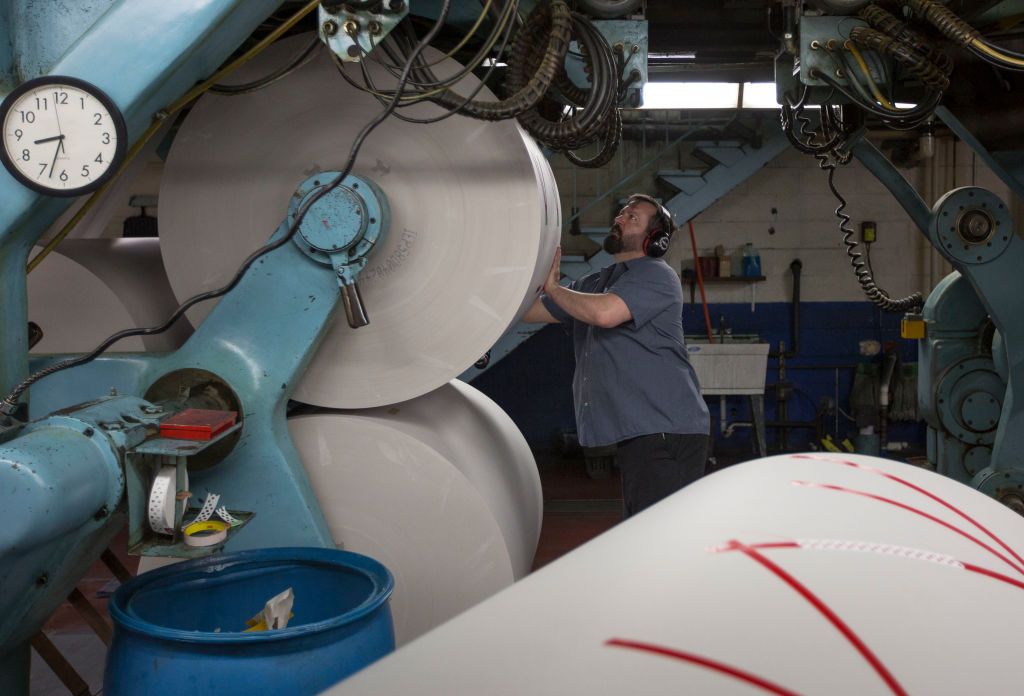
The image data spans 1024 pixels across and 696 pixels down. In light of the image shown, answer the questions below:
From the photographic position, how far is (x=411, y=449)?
79.4 inches

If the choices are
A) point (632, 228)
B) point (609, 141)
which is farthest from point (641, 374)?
point (609, 141)

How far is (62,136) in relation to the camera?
1526 mm

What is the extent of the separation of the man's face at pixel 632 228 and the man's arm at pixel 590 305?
1.03 ft

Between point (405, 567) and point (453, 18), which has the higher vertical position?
point (453, 18)

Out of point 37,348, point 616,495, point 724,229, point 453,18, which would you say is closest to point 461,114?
point 453,18

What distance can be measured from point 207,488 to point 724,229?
5.80 m

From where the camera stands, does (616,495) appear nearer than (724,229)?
Yes

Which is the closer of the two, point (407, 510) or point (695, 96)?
point (407, 510)

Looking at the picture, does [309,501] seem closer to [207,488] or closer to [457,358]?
[207,488]

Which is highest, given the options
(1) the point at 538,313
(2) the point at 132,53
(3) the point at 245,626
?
(2) the point at 132,53

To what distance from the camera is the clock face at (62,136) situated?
1517mm

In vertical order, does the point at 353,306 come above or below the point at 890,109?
below

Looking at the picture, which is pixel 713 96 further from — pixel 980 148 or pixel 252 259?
pixel 252 259

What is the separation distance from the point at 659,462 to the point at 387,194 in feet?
4.35
